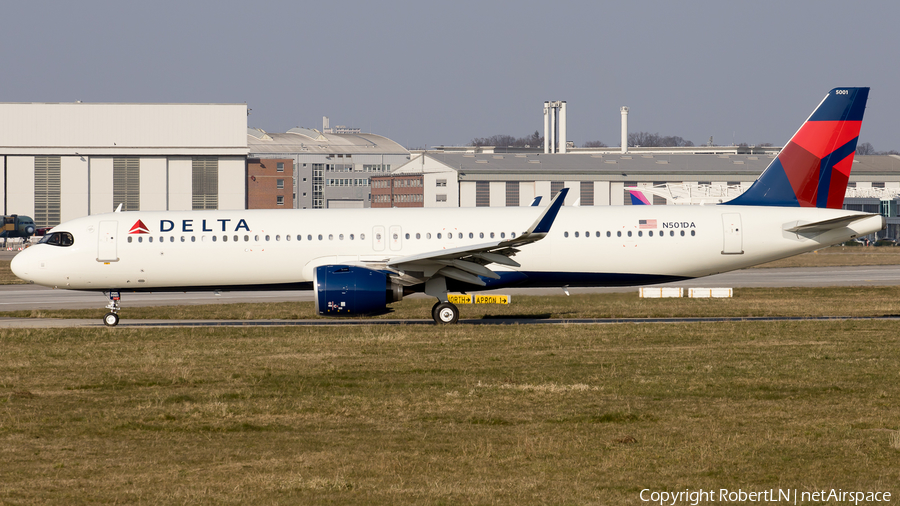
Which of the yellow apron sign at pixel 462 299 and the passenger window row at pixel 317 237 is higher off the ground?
the passenger window row at pixel 317 237

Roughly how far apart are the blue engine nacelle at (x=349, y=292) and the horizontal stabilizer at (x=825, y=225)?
12475 millimetres

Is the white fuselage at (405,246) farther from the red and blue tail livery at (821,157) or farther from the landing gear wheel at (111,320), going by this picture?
the landing gear wheel at (111,320)

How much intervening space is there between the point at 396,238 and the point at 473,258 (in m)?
2.77

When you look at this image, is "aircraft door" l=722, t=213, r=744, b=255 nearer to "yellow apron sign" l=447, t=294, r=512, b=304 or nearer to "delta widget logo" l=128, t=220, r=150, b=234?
"yellow apron sign" l=447, t=294, r=512, b=304

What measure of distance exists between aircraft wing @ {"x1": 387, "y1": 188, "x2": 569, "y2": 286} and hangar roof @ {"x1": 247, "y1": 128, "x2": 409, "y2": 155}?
5636 inches

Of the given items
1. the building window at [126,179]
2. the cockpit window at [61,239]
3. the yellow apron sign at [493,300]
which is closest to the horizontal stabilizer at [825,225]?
the yellow apron sign at [493,300]

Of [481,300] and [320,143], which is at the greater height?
[320,143]

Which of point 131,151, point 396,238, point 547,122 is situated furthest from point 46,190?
point 547,122

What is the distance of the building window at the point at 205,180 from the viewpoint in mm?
93750

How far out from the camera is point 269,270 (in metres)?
28.1

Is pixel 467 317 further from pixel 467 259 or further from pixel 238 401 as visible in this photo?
pixel 238 401

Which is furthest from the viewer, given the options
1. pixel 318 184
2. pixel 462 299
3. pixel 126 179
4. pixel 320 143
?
pixel 320 143

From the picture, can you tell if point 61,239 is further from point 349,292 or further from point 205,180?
point 205,180

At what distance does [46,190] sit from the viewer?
9556 centimetres
